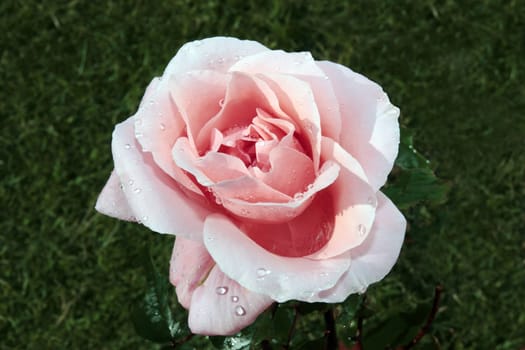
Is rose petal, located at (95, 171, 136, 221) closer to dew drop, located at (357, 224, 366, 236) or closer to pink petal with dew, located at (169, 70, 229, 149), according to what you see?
pink petal with dew, located at (169, 70, 229, 149)

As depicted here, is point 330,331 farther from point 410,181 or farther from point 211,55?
point 211,55

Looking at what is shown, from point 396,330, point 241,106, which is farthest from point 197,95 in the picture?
point 396,330

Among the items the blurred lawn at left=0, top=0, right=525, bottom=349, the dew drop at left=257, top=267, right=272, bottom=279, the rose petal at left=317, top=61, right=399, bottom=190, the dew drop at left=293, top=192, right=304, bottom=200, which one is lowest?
the blurred lawn at left=0, top=0, right=525, bottom=349

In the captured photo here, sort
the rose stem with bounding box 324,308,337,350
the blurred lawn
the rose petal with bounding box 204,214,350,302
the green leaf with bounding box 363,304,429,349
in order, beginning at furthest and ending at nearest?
the blurred lawn
the green leaf with bounding box 363,304,429,349
the rose stem with bounding box 324,308,337,350
the rose petal with bounding box 204,214,350,302

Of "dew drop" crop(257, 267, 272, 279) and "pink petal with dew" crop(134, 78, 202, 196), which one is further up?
"pink petal with dew" crop(134, 78, 202, 196)

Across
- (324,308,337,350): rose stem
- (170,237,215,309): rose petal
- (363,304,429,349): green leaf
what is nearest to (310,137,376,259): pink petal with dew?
(170,237,215,309): rose petal

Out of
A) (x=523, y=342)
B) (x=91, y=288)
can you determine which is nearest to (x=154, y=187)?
(x=91, y=288)
